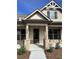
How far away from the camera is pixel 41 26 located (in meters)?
23.6

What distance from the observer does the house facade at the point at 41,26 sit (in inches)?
843

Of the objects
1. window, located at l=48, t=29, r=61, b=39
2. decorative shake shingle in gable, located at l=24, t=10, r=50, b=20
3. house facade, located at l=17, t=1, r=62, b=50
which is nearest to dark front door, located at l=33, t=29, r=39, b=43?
house facade, located at l=17, t=1, r=62, b=50

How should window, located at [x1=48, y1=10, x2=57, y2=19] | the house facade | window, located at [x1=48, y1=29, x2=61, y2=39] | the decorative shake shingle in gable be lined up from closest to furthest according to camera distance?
the house facade < the decorative shake shingle in gable < window, located at [x1=48, y1=29, x2=61, y2=39] < window, located at [x1=48, y1=10, x2=57, y2=19]

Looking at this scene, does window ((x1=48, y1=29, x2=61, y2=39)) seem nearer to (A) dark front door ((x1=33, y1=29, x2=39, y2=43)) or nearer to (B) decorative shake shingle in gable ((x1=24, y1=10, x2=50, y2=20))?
(A) dark front door ((x1=33, y1=29, x2=39, y2=43))

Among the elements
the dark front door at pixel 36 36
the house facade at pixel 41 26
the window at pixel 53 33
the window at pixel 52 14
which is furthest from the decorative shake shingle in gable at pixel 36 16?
the window at pixel 52 14

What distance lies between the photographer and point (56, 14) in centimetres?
2497

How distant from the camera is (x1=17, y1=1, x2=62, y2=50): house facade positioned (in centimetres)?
2141

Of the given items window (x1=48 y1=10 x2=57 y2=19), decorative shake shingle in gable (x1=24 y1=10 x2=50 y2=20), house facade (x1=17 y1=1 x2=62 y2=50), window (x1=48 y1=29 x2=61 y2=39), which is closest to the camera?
house facade (x1=17 y1=1 x2=62 y2=50)

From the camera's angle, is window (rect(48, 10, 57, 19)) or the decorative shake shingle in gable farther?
window (rect(48, 10, 57, 19))

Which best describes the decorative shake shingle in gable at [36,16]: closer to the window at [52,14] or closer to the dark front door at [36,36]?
the dark front door at [36,36]

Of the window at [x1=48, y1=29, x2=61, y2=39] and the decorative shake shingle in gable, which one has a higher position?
the decorative shake shingle in gable

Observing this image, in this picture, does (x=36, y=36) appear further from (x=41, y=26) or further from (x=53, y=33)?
(x=53, y=33)
